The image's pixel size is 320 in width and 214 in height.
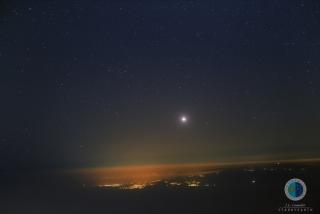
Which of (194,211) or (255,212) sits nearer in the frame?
(255,212)

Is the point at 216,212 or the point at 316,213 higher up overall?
the point at 316,213

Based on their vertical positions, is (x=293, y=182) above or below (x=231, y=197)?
above

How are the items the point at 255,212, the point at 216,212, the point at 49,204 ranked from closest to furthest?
the point at 255,212 → the point at 216,212 → the point at 49,204

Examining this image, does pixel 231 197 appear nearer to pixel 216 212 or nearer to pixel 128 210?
pixel 216 212

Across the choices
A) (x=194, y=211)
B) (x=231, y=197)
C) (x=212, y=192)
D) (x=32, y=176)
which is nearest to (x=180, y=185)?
(x=212, y=192)

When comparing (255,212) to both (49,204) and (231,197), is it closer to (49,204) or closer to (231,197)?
(231,197)

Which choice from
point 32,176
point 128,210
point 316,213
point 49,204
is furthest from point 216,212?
→ point 32,176

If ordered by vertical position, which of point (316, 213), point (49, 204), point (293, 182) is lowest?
point (49, 204)

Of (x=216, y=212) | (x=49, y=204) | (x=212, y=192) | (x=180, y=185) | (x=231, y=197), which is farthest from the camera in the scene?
(x=49, y=204)

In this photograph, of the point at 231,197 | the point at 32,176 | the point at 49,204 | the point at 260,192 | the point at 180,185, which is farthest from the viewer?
the point at 32,176
